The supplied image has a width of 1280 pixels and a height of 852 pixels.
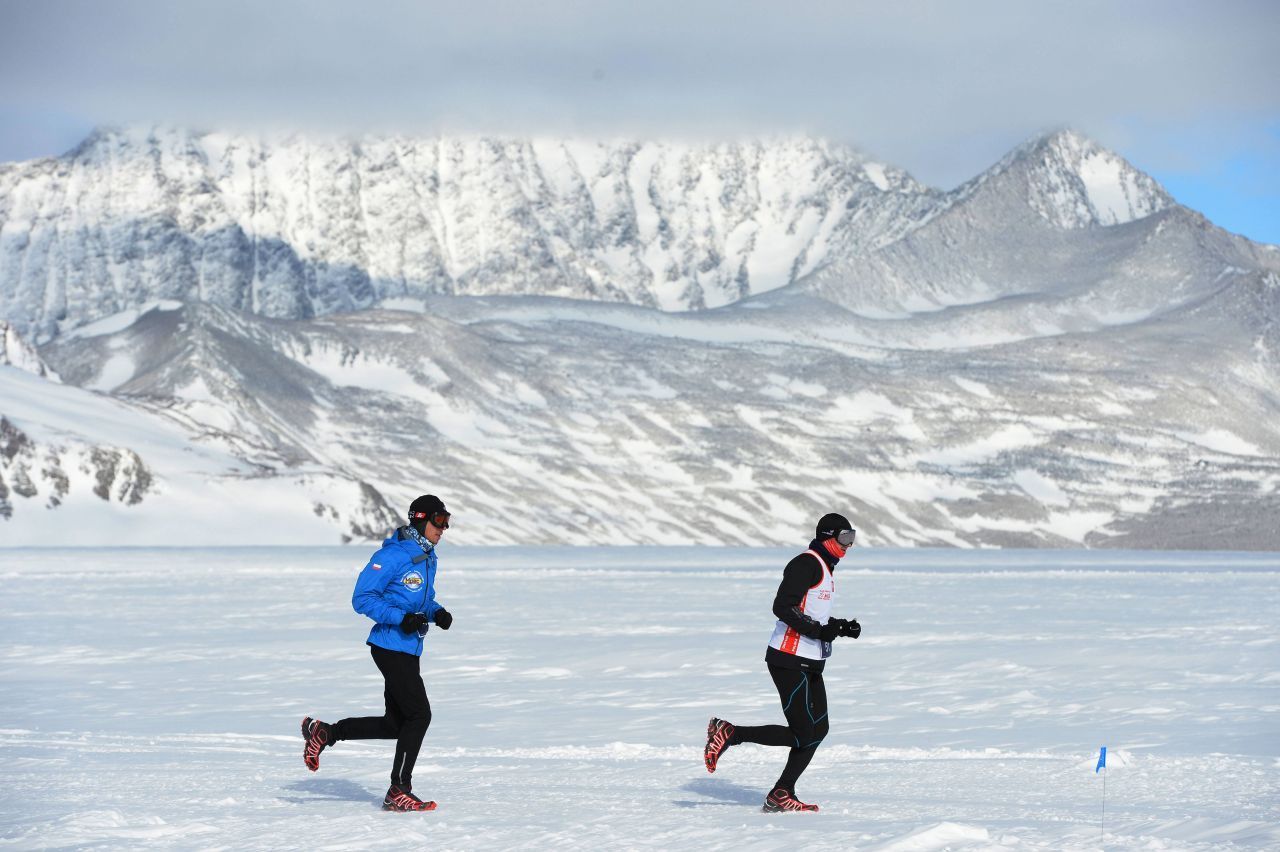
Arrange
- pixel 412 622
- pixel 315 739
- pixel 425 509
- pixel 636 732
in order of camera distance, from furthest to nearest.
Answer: pixel 636 732 < pixel 315 739 < pixel 425 509 < pixel 412 622

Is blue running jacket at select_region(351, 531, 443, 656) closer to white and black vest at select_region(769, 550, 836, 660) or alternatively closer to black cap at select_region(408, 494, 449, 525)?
black cap at select_region(408, 494, 449, 525)

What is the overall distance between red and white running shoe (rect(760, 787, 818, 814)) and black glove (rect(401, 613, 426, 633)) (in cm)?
319

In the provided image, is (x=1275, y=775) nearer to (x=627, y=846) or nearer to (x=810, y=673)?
(x=810, y=673)

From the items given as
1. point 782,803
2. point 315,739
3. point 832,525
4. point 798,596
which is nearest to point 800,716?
point 782,803

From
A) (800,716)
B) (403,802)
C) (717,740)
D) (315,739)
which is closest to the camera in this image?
(403,802)

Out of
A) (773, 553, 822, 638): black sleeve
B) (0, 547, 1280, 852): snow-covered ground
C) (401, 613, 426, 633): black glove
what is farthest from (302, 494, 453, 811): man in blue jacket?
(773, 553, 822, 638): black sleeve

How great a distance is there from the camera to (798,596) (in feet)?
43.7

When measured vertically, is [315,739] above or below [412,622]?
below

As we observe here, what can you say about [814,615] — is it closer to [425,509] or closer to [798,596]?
[798,596]

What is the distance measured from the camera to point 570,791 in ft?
48.5

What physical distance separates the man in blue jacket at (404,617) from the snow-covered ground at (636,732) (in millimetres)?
609

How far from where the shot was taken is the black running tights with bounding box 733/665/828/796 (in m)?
13.5

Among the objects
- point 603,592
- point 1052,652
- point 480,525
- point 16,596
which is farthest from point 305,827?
point 480,525

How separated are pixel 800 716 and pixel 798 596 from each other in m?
1.04
